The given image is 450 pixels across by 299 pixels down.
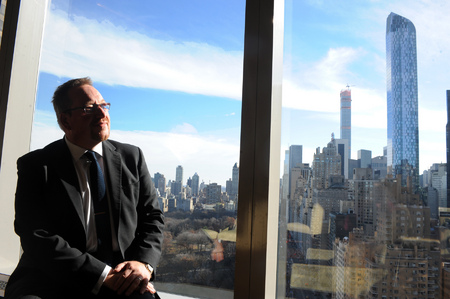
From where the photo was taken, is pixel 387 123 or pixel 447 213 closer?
pixel 447 213

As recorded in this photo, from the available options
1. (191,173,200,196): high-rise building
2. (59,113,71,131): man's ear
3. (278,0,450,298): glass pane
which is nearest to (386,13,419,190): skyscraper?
(278,0,450,298): glass pane

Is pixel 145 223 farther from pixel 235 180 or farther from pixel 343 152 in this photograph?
pixel 343 152

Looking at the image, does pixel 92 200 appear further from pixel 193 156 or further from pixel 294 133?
pixel 294 133

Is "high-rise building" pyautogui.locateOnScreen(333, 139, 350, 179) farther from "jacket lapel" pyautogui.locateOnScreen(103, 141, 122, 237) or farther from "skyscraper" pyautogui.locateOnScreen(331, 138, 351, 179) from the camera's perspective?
"jacket lapel" pyautogui.locateOnScreen(103, 141, 122, 237)

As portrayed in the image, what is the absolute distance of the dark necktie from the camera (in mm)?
1423

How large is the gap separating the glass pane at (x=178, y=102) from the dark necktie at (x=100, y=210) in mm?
351

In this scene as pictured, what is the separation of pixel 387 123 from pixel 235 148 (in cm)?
68

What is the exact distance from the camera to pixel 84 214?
1.45 metres

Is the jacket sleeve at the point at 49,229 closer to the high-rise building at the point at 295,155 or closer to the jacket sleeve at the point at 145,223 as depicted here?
the jacket sleeve at the point at 145,223

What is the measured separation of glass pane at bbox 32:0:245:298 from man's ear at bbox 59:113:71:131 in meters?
0.32

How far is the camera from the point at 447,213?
3.87ft

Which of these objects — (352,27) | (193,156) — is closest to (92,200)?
(193,156)

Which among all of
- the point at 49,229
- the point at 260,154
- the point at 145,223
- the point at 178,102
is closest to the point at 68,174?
the point at 49,229

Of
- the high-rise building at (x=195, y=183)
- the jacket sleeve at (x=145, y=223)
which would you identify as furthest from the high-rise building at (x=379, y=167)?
the jacket sleeve at (x=145, y=223)
